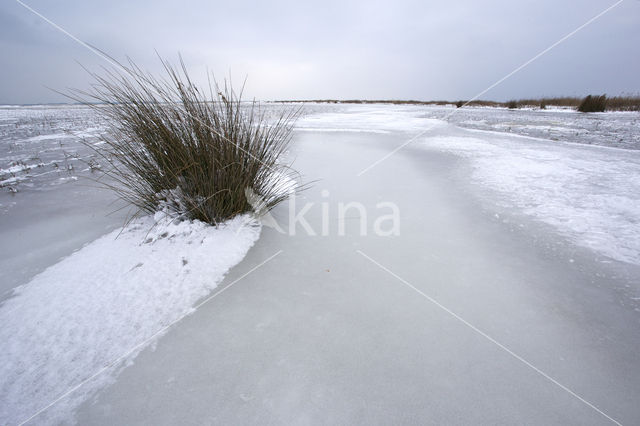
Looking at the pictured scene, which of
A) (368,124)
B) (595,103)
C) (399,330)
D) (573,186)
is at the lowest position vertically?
(399,330)

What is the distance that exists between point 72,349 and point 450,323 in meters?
1.38

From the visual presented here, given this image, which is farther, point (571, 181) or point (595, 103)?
point (595, 103)

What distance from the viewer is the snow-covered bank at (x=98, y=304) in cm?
81

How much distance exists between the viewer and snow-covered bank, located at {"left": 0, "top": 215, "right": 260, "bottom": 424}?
811 mm

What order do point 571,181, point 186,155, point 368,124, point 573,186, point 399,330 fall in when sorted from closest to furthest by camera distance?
point 399,330
point 186,155
point 573,186
point 571,181
point 368,124

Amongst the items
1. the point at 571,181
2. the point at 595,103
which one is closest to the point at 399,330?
the point at 571,181

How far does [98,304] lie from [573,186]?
3.63 m

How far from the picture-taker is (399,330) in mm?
1021

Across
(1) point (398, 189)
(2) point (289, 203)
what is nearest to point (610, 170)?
(1) point (398, 189)

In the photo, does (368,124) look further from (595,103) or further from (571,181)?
(595,103)

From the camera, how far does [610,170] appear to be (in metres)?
2.93

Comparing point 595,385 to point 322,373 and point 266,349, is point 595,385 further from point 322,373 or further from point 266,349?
point 266,349

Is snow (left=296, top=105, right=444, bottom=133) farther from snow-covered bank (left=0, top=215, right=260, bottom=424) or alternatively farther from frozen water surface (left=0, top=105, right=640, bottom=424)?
snow-covered bank (left=0, top=215, right=260, bottom=424)

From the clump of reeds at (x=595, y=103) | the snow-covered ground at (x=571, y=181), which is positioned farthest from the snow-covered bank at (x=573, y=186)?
the clump of reeds at (x=595, y=103)
